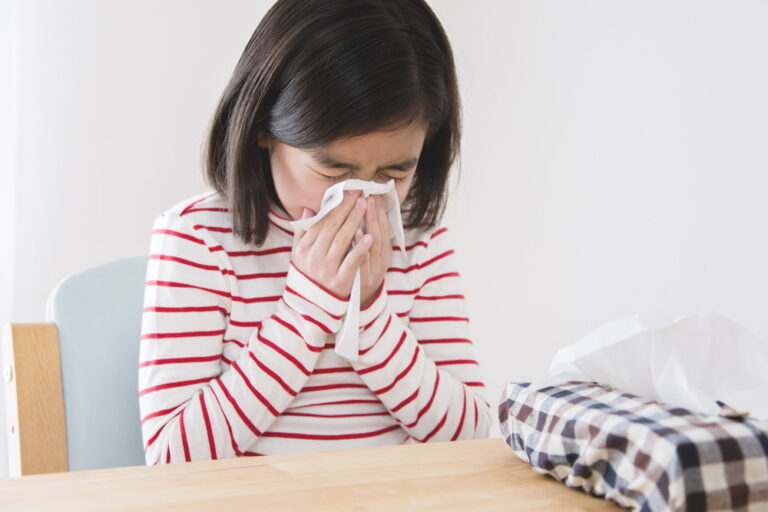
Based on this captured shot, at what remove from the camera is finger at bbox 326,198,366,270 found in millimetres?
902

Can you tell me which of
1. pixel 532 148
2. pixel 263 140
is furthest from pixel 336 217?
pixel 532 148

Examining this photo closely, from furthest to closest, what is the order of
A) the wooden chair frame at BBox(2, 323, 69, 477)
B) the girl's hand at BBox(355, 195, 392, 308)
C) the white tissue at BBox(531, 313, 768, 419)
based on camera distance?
the girl's hand at BBox(355, 195, 392, 308)
the wooden chair frame at BBox(2, 323, 69, 477)
the white tissue at BBox(531, 313, 768, 419)

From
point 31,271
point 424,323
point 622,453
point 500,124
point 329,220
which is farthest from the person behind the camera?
point 500,124

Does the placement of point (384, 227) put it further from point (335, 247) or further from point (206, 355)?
point (206, 355)

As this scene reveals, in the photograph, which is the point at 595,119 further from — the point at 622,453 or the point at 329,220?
the point at 622,453

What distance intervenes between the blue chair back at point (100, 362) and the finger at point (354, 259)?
283 mm

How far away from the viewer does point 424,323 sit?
1.03 meters

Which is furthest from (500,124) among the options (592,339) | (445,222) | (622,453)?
(622,453)

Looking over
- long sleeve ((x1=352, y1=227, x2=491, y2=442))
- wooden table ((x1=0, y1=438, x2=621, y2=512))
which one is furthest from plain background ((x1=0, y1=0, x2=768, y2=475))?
wooden table ((x1=0, y1=438, x2=621, y2=512))

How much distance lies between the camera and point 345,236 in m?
0.92

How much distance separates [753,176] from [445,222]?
0.95m

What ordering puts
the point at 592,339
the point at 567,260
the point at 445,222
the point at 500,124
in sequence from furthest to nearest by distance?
the point at 445,222, the point at 500,124, the point at 567,260, the point at 592,339

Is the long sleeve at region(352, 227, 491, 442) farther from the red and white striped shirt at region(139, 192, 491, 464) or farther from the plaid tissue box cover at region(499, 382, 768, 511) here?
the plaid tissue box cover at region(499, 382, 768, 511)

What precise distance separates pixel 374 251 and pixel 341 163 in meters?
0.13
